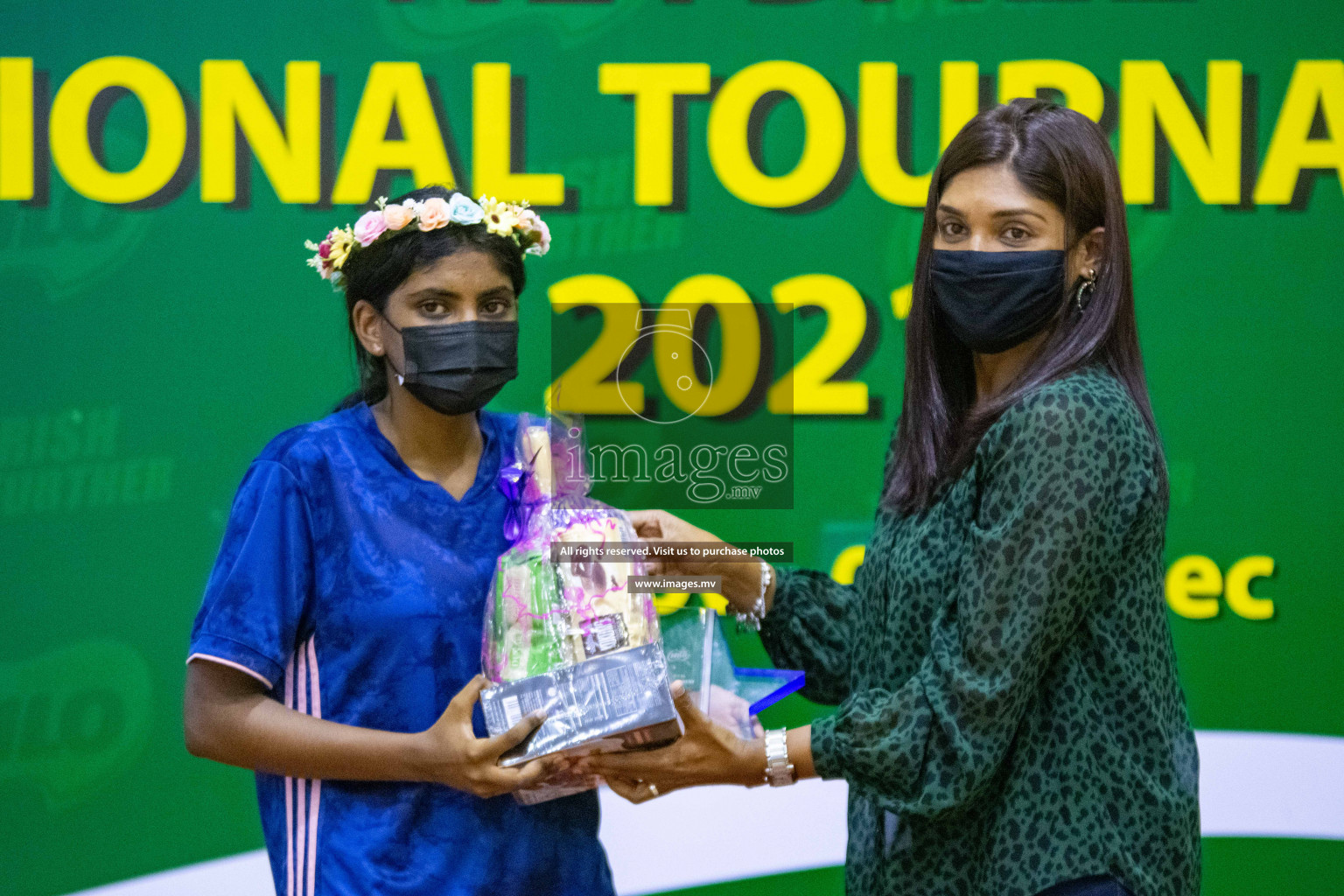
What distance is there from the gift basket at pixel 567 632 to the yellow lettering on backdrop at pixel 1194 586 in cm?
206

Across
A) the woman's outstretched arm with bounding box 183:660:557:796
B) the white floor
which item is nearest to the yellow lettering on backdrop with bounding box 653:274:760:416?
the woman's outstretched arm with bounding box 183:660:557:796

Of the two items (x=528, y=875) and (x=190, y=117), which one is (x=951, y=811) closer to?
(x=528, y=875)

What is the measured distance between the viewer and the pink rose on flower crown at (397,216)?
1.97 meters

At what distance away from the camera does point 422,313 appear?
2.02m

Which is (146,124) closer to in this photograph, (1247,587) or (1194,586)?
(1194,586)

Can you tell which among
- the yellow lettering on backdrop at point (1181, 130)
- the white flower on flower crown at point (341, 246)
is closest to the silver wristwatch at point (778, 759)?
the white flower on flower crown at point (341, 246)

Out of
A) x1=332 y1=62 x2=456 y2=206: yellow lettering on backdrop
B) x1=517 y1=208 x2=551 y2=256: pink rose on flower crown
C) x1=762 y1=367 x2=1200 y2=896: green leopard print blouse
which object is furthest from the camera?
x1=332 y1=62 x2=456 y2=206: yellow lettering on backdrop

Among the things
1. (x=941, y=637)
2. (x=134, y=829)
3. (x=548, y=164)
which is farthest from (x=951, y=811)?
(x=134, y=829)

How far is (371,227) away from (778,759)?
3.47 feet

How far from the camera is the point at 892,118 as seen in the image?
3.34 meters

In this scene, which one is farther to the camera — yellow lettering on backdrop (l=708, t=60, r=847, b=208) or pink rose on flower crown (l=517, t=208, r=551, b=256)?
yellow lettering on backdrop (l=708, t=60, r=847, b=208)

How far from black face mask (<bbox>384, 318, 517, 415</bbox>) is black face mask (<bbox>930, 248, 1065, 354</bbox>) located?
73cm

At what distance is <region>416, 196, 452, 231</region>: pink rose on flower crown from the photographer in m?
1.97

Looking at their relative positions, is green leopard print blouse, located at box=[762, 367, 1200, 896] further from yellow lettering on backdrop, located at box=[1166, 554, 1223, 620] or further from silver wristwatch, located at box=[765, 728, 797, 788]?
yellow lettering on backdrop, located at box=[1166, 554, 1223, 620]
